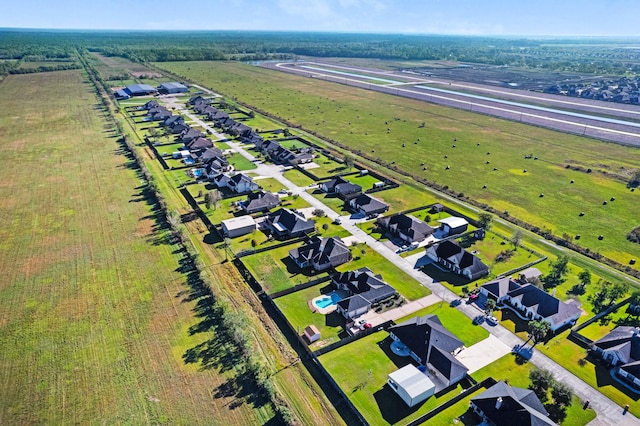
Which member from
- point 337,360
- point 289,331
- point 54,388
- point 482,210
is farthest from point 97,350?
point 482,210

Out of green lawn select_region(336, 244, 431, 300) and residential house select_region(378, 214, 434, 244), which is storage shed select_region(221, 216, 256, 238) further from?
residential house select_region(378, 214, 434, 244)

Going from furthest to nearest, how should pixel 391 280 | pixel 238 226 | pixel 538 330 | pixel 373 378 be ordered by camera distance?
1. pixel 238 226
2. pixel 391 280
3. pixel 538 330
4. pixel 373 378

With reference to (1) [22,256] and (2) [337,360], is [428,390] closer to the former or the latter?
(2) [337,360]

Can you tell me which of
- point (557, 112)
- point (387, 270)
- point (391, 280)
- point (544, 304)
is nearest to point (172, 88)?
point (387, 270)

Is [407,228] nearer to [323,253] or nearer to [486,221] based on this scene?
[486,221]

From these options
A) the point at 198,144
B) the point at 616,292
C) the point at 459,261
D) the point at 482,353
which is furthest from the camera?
the point at 198,144

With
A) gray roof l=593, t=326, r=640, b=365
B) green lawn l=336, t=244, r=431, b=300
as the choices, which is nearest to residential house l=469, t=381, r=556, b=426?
gray roof l=593, t=326, r=640, b=365
